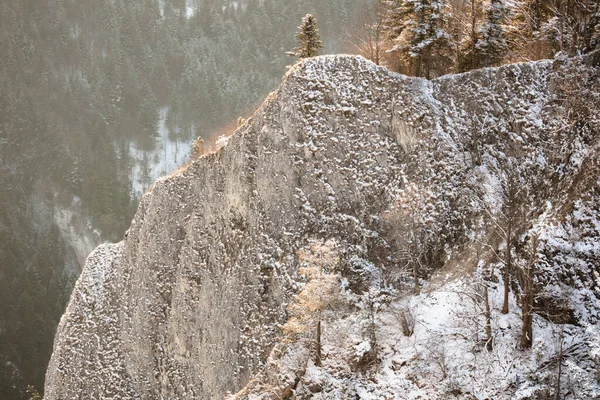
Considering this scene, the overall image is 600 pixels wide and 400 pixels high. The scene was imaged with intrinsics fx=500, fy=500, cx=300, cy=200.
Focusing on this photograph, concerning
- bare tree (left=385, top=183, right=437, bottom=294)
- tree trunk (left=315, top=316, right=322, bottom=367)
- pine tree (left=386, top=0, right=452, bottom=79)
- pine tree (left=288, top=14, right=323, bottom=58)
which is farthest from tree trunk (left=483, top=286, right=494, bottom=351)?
pine tree (left=288, top=14, right=323, bottom=58)

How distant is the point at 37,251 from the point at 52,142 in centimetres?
2554

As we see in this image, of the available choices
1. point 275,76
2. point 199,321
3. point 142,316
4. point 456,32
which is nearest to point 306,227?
point 199,321

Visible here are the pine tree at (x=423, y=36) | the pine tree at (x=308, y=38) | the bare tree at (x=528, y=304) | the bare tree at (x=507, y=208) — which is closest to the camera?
the bare tree at (x=528, y=304)

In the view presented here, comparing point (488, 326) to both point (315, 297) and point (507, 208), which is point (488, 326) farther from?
point (315, 297)

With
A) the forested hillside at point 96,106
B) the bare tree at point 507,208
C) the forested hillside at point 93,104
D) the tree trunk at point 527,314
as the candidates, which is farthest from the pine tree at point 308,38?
the forested hillside at point 93,104

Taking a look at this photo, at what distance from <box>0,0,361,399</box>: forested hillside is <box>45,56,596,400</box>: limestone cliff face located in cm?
6518

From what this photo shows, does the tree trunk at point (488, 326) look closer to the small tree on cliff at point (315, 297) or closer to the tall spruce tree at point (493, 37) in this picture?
the small tree on cliff at point (315, 297)

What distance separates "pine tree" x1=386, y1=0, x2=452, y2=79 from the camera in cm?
2439

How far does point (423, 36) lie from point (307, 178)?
30.3 ft

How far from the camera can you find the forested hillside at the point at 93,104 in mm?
87625

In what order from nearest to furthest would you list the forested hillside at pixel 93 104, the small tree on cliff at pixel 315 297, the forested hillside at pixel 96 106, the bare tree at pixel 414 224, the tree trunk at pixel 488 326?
the tree trunk at pixel 488 326, the small tree on cliff at pixel 315 297, the bare tree at pixel 414 224, the forested hillside at pixel 93 104, the forested hillside at pixel 96 106

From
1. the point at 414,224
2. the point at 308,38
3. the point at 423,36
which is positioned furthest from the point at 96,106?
the point at 414,224

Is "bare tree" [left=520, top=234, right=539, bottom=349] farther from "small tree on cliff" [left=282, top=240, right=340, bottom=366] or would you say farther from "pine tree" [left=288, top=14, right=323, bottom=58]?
"pine tree" [left=288, top=14, right=323, bottom=58]

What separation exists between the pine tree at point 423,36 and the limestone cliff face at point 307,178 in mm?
2394
